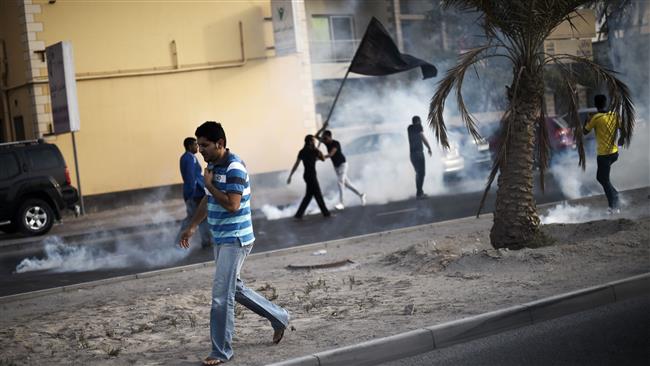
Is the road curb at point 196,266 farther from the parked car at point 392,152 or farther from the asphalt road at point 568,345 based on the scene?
the parked car at point 392,152

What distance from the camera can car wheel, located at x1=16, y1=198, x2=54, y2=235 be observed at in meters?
18.3

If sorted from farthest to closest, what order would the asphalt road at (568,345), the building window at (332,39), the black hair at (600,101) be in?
1. the building window at (332,39)
2. the black hair at (600,101)
3. the asphalt road at (568,345)

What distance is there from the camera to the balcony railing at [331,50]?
106 feet

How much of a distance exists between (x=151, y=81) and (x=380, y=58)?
8447 millimetres

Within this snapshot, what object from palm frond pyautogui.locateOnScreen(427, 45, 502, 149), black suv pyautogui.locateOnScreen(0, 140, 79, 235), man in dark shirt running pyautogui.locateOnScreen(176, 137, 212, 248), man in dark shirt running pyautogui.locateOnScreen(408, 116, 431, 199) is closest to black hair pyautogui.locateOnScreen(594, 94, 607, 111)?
palm frond pyautogui.locateOnScreen(427, 45, 502, 149)

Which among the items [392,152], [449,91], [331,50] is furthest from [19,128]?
[449,91]

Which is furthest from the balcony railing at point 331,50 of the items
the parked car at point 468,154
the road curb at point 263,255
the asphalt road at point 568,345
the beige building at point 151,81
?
the asphalt road at point 568,345

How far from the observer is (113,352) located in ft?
22.4

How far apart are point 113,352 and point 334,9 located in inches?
1067

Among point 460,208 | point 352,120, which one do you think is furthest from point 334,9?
point 460,208

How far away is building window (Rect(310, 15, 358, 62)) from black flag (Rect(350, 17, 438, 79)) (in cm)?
1307

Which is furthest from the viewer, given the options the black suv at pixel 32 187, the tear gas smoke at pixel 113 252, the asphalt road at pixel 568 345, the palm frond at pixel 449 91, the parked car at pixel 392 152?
the parked car at pixel 392 152

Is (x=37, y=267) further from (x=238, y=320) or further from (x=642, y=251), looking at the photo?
(x=642, y=251)

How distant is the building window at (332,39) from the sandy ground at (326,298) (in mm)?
21198
